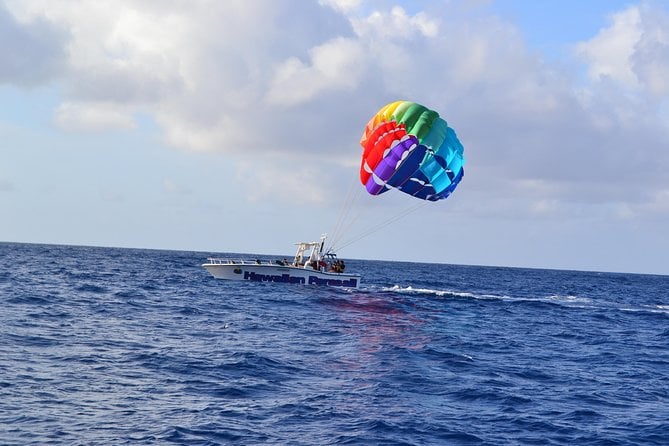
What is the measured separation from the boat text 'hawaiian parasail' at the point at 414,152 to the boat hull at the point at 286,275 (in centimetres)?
1180

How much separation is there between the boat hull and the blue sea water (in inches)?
463

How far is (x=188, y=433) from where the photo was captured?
604 inches

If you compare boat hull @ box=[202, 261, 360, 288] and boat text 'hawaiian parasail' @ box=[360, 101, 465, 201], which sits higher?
boat text 'hawaiian parasail' @ box=[360, 101, 465, 201]

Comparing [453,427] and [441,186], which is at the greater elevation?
[441,186]

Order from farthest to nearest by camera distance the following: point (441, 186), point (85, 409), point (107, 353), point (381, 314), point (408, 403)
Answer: point (441, 186)
point (381, 314)
point (107, 353)
point (408, 403)
point (85, 409)

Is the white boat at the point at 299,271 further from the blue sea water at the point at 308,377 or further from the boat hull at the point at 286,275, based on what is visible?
the blue sea water at the point at 308,377

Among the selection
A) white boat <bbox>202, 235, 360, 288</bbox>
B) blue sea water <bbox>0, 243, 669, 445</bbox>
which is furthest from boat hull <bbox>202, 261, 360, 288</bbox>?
blue sea water <bbox>0, 243, 669, 445</bbox>

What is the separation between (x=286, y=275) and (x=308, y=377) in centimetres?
3157

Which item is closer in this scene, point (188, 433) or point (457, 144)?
point (188, 433)

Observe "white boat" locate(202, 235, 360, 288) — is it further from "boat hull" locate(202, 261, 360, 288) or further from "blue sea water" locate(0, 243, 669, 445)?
"blue sea water" locate(0, 243, 669, 445)

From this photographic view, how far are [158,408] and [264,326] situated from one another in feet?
50.2

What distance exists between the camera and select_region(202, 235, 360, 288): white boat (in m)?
53.1

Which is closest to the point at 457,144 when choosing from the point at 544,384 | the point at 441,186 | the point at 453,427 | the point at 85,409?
the point at 441,186

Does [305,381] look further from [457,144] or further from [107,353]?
[457,144]
